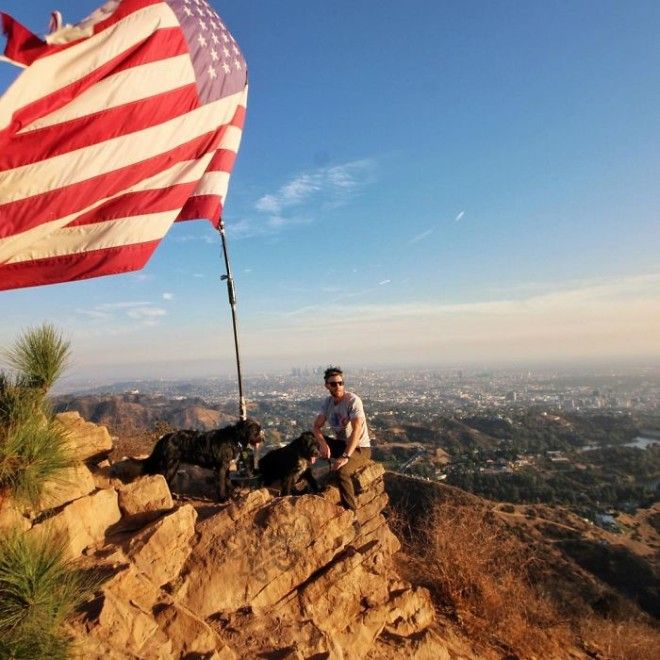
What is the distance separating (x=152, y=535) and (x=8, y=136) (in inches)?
162

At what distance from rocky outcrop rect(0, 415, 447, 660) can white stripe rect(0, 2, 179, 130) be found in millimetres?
3768

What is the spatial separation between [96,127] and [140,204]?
890mm

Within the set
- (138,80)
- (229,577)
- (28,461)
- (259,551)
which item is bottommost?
(229,577)

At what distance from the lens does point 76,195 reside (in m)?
4.82

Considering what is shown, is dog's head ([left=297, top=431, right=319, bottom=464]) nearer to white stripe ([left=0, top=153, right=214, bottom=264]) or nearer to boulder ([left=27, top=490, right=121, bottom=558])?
boulder ([left=27, top=490, right=121, bottom=558])

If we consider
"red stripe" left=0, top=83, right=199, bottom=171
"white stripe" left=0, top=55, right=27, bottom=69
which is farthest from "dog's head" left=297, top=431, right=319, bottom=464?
"white stripe" left=0, top=55, right=27, bottom=69

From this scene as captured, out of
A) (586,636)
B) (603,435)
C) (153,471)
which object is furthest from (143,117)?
(603,435)

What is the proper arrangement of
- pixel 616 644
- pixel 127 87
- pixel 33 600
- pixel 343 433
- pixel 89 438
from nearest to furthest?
pixel 33 600, pixel 127 87, pixel 89 438, pixel 343 433, pixel 616 644

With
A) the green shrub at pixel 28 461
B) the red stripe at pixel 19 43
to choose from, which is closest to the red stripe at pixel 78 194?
the red stripe at pixel 19 43

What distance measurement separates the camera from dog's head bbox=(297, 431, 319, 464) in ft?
21.0

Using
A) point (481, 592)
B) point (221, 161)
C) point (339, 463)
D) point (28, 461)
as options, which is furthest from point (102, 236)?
point (481, 592)

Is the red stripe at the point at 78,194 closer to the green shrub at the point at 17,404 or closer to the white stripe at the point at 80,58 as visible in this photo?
the white stripe at the point at 80,58

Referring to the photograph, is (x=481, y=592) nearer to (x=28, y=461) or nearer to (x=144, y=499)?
(x=144, y=499)

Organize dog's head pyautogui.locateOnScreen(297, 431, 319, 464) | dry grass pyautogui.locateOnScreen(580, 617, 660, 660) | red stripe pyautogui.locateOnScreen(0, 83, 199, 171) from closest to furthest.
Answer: red stripe pyautogui.locateOnScreen(0, 83, 199, 171) → dog's head pyautogui.locateOnScreen(297, 431, 319, 464) → dry grass pyautogui.locateOnScreen(580, 617, 660, 660)
